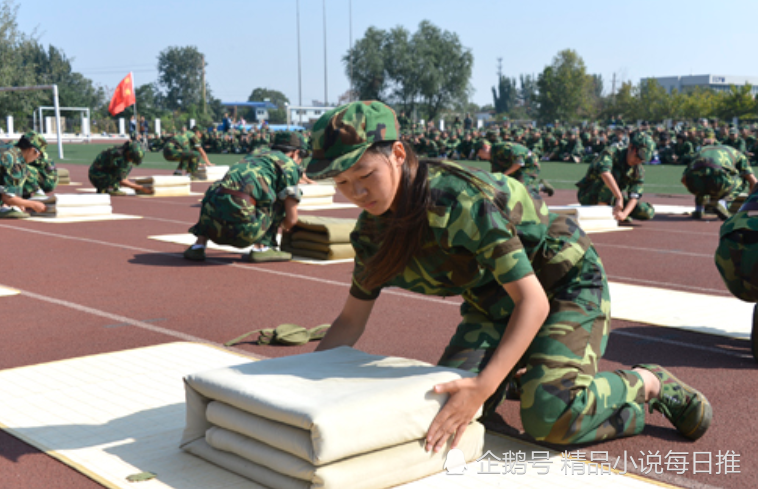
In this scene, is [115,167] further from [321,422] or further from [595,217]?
[321,422]

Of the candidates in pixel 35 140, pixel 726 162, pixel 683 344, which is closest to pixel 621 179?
pixel 726 162

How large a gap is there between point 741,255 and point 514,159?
30.5 feet

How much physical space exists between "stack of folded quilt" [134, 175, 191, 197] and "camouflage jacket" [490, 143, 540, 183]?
788 cm

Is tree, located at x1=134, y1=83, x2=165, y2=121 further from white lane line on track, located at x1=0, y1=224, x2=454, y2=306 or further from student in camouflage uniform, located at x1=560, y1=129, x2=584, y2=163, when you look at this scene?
white lane line on track, located at x1=0, y1=224, x2=454, y2=306

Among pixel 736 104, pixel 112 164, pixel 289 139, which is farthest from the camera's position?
pixel 736 104

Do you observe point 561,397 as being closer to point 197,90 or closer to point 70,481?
point 70,481

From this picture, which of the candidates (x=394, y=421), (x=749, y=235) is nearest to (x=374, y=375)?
(x=394, y=421)

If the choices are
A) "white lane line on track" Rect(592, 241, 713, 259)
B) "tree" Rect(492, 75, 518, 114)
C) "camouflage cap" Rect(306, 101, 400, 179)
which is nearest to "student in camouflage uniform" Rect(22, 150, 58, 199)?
"white lane line on track" Rect(592, 241, 713, 259)

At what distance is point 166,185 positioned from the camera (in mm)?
18562

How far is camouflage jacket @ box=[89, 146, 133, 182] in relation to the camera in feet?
54.6

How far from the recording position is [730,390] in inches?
177

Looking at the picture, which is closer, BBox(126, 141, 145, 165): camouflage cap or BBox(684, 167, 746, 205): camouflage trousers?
BBox(684, 167, 746, 205): camouflage trousers

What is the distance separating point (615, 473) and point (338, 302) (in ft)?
13.1

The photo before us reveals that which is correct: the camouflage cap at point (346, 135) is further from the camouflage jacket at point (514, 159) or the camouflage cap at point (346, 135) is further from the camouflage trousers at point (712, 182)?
the camouflage trousers at point (712, 182)
